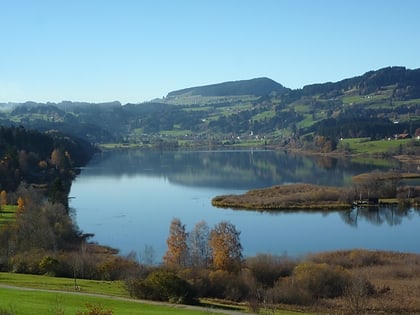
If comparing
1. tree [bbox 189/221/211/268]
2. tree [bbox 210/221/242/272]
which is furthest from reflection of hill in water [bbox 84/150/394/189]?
tree [bbox 210/221/242/272]

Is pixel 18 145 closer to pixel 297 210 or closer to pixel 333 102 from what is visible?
pixel 297 210

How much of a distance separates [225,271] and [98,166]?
74166mm

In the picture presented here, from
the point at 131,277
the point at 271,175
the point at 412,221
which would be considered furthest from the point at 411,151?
the point at 131,277

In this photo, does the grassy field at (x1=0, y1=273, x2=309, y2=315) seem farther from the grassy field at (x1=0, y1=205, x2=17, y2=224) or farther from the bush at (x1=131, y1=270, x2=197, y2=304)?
the grassy field at (x1=0, y1=205, x2=17, y2=224)

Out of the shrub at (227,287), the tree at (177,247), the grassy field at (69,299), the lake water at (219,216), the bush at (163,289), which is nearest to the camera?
the grassy field at (69,299)

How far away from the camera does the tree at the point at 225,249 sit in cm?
2477

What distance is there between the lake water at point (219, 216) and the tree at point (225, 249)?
6432 mm

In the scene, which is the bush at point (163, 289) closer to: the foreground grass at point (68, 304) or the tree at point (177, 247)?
the foreground grass at point (68, 304)

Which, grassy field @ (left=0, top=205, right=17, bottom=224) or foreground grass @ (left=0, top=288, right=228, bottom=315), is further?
grassy field @ (left=0, top=205, right=17, bottom=224)

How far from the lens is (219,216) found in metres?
46.6

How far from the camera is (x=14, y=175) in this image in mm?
59219

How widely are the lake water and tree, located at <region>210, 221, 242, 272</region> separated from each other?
6432 millimetres

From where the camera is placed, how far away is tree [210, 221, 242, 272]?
2477 cm

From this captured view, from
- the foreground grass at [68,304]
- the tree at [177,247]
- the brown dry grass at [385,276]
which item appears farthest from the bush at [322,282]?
the foreground grass at [68,304]
